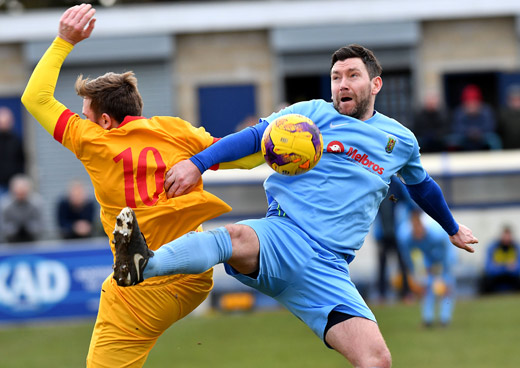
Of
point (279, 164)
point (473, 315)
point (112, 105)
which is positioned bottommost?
point (473, 315)

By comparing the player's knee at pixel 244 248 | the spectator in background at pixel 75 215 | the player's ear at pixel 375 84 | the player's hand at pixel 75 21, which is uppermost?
the player's hand at pixel 75 21

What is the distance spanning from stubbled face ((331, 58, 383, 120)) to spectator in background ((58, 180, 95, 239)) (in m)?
9.22

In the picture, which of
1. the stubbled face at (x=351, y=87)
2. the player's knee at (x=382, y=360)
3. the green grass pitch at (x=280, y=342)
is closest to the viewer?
the player's knee at (x=382, y=360)

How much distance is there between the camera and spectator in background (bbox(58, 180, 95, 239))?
1408 cm

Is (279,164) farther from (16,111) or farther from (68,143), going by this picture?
(16,111)

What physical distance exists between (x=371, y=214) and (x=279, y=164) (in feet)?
2.47

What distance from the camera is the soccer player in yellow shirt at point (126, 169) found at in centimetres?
516

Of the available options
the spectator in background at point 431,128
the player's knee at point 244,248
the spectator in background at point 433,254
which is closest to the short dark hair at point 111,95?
the player's knee at point 244,248

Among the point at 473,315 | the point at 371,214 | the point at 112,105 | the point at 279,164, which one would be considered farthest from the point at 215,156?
the point at 473,315

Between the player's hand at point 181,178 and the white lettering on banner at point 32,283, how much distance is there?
8.96 meters

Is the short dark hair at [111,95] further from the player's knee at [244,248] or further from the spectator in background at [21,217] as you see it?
the spectator in background at [21,217]

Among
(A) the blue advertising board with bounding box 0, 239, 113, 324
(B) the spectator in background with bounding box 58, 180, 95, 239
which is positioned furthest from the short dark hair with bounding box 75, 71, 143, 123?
(B) the spectator in background with bounding box 58, 180, 95, 239

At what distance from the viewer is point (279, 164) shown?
5.03 m

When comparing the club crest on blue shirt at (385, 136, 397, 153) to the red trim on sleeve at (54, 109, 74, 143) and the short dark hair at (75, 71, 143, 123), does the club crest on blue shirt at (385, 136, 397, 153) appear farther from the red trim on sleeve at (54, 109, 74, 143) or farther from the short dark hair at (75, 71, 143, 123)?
the red trim on sleeve at (54, 109, 74, 143)
